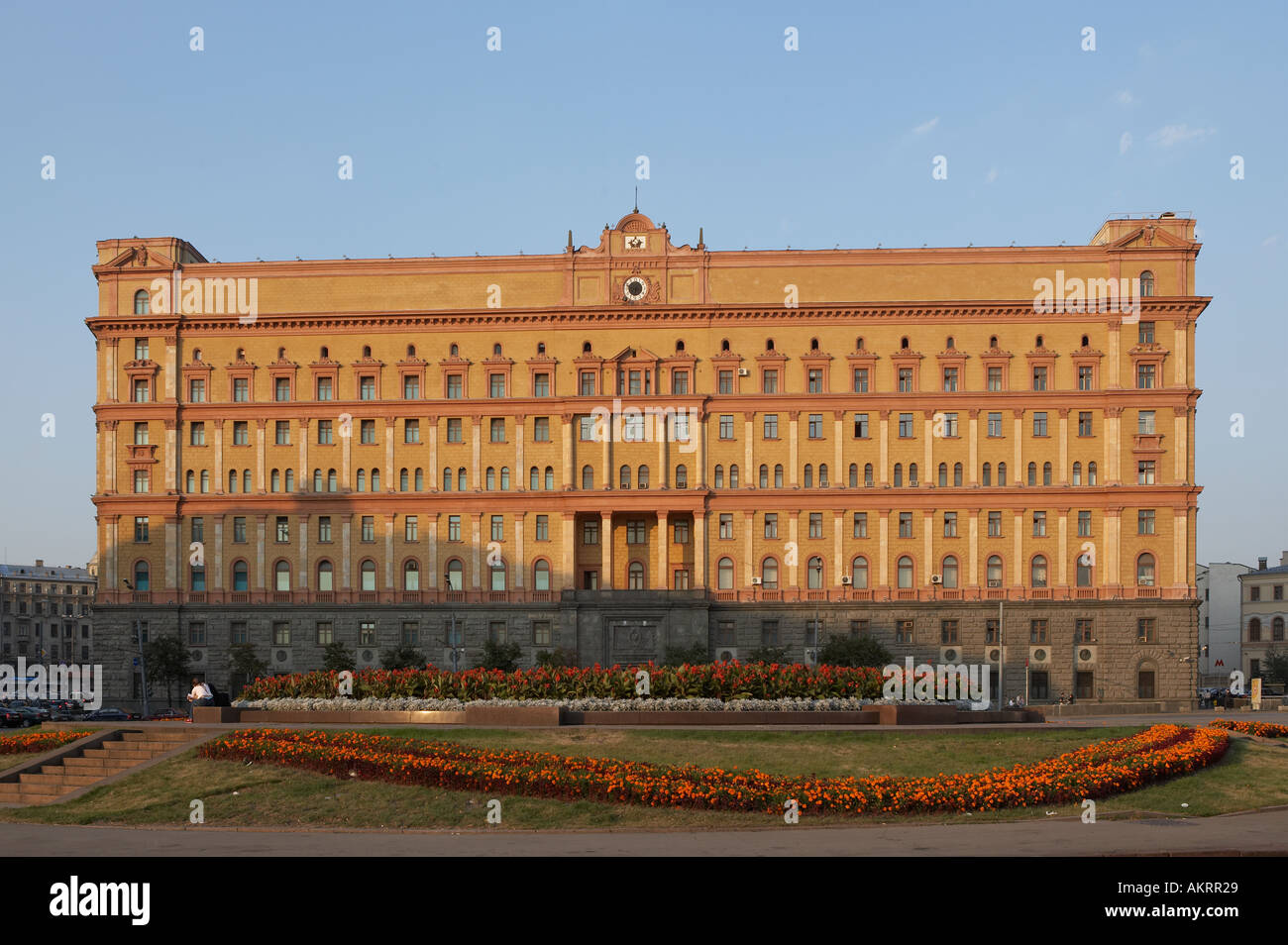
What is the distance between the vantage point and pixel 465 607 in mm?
83375

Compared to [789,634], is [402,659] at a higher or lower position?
lower

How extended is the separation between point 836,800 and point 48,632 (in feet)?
509

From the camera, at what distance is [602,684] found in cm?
4078

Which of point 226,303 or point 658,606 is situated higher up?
point 226,303

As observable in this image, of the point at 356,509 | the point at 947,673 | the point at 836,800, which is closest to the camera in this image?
the point at 836,800

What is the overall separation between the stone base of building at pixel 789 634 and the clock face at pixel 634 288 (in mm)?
18701

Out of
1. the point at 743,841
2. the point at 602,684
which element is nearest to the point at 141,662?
the point at 602,684

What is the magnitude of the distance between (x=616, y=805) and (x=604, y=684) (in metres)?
12.3

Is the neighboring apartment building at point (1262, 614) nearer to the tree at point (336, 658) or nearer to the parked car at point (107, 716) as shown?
the tree at point (336, 658)

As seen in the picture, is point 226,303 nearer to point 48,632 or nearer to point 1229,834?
point 1229,834

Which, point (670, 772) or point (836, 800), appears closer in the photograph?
point (836, 800)

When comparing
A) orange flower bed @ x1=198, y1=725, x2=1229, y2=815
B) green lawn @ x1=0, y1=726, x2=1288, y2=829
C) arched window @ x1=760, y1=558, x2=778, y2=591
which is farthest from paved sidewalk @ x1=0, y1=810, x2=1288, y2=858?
arched window @ x1=760, y1=558, x2=778, y2=591

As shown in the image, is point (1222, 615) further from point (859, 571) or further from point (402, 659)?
point (402, 659)
